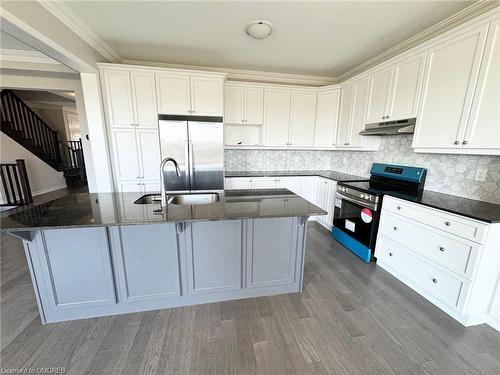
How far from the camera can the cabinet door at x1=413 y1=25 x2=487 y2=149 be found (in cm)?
183

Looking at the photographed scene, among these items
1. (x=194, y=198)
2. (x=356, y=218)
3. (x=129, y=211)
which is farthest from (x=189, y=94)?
(x=356, y=218)

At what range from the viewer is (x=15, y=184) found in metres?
4.72

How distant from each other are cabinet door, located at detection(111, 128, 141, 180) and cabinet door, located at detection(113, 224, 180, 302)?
6.16 ft

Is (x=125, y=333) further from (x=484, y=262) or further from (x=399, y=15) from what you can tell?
(x=399, y=15)

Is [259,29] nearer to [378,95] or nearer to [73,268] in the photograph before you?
[378,95]

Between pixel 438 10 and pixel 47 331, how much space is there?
453cm

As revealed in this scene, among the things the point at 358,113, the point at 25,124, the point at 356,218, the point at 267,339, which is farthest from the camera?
the point at 25,124

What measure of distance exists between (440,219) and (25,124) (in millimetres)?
8756

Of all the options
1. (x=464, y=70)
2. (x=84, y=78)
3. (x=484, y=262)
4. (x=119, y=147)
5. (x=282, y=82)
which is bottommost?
(x=484, y=262)

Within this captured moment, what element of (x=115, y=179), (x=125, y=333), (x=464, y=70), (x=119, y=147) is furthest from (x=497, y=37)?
(x=115, y=179)

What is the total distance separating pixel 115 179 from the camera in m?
3.21

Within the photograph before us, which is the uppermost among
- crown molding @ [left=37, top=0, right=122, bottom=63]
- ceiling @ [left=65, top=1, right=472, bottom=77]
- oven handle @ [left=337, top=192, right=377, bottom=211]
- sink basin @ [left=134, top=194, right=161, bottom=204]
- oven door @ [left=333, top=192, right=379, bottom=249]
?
ceiling @ [left=65, top=1, right=472, bottom=77]

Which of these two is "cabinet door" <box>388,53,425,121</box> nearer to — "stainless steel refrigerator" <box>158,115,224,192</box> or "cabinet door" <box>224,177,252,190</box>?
"cabinet door" <box>224,177,252,190</box>

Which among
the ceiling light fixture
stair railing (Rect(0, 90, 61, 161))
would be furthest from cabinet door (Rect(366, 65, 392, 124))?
stair railing (Rect(0, 90, 61, 161))
